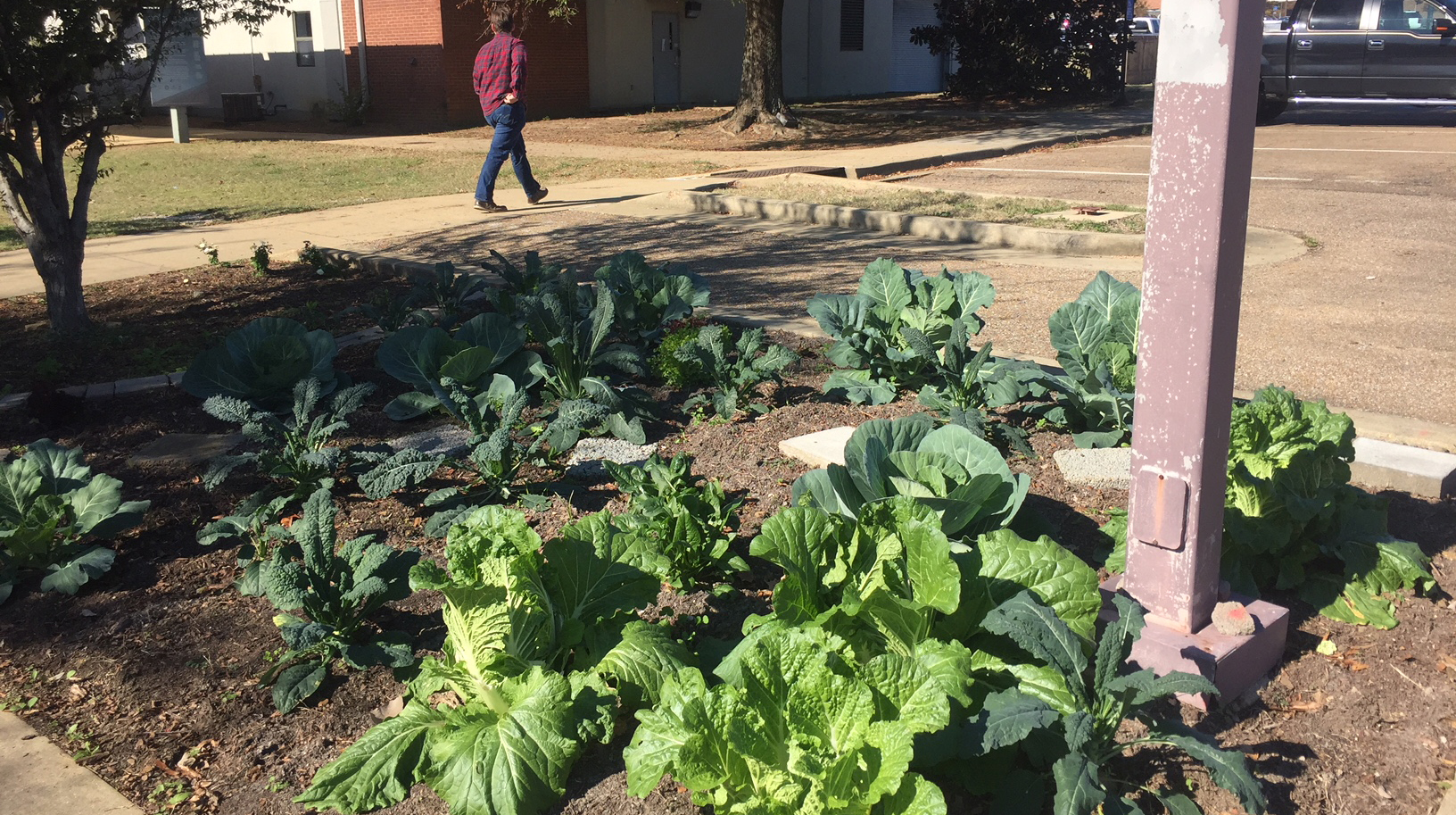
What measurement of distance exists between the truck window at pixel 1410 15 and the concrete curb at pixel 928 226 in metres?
12.0

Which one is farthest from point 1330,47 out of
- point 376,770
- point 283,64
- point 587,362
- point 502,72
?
point 283,64

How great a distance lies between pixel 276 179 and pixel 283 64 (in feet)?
46.3

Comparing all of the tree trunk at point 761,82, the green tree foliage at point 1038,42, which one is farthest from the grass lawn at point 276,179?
the green tree foliage at point 1038,42

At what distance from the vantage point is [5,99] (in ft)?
21.5

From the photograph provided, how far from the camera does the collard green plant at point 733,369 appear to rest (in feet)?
15.5

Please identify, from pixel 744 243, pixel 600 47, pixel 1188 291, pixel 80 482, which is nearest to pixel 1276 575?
pixel 1188 291

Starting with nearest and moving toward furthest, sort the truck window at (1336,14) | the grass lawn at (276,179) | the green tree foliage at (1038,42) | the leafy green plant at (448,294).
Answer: the leafy green plant at (448,294)
the grass lawn at (276,179)
the truck window at (1336,14)
the green tree foliage at (1038,42)

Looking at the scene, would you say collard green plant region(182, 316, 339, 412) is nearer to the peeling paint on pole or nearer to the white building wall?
the peeling paint on pole

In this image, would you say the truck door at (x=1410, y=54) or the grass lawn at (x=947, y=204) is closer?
the grass lawn at (x=947, y=204)

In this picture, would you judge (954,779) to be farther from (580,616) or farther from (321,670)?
(321,670)

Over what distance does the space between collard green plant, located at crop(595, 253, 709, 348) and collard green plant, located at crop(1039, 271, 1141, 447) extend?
186 centimetres

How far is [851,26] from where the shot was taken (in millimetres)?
34031

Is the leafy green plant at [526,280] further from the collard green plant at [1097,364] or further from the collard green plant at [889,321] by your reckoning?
the collard green plant at [1097,364]

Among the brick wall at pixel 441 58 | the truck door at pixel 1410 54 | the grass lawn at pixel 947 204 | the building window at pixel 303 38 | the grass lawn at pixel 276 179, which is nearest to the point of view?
the grass lawn at pixel 947 204
